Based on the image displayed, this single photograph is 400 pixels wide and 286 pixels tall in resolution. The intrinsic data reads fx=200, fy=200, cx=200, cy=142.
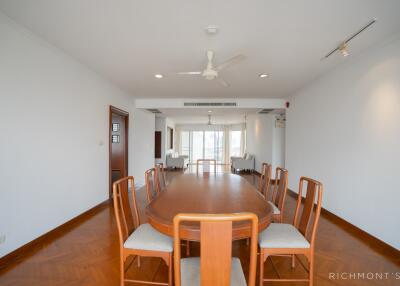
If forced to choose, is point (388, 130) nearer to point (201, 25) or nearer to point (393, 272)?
point (393, 272)

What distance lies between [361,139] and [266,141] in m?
4.15

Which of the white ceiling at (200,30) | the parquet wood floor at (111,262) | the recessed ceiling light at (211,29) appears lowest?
the parquet wood floor at (111,262)

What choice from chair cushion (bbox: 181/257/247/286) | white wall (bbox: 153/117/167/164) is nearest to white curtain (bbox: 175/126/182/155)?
white wall (bbox: 153/117/167/164)

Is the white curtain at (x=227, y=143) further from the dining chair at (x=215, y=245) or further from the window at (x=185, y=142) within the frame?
the dining chair at (x=215, y=245)

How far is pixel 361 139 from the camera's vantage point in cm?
279

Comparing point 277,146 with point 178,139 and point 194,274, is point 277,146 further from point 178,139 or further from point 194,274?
point 178,139

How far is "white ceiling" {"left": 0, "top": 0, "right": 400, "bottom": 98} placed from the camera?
6.09 feet

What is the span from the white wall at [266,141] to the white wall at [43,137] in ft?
16.2

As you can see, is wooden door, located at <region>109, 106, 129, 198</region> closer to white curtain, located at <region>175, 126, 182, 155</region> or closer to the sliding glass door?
white curtain, located at <region>175, 126, 182, 155</region>

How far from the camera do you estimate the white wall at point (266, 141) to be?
637cm

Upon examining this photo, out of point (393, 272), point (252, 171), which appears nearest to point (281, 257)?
point (393, 272)

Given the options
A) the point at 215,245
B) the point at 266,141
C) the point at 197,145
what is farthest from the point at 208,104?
the point at 197,145

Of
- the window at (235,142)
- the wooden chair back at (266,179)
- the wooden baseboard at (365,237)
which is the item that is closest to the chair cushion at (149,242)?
the wooden chair back at (266,179)

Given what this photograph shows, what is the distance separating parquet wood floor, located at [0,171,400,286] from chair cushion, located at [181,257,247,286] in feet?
2.49
